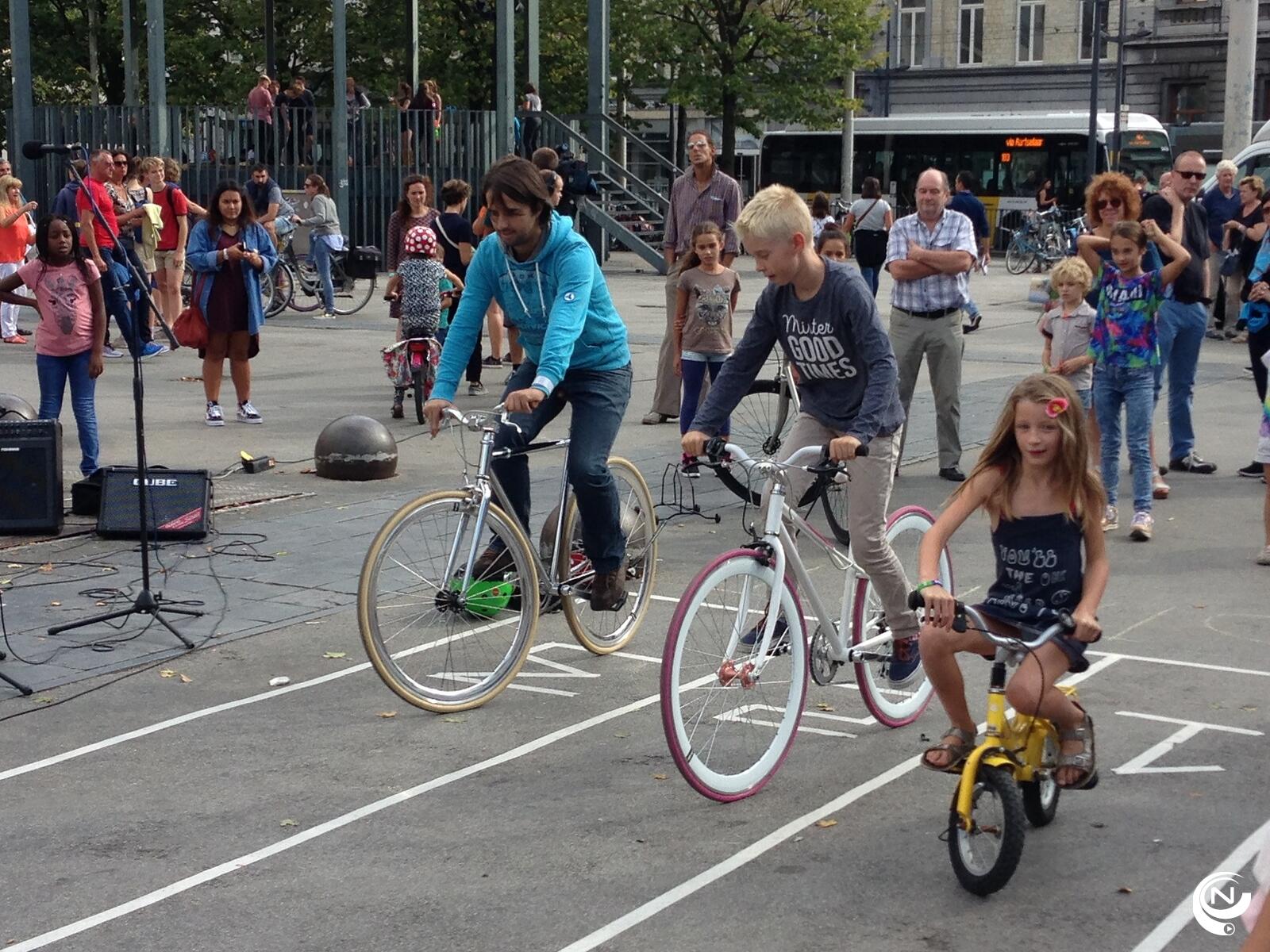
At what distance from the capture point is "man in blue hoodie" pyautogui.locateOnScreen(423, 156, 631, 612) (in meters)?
6.34

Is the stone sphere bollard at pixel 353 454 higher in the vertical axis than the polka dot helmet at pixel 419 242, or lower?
lower

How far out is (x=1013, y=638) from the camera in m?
4.81

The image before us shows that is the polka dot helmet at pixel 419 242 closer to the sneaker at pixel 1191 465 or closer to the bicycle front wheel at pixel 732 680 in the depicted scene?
the sneaker at pixel 1191 465

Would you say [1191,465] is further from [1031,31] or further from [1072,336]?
[1031,31]

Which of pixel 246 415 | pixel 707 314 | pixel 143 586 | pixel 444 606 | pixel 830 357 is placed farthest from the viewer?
pixel 246 415

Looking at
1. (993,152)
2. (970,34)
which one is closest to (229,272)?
(993,152)

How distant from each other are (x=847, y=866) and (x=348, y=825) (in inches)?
58.2

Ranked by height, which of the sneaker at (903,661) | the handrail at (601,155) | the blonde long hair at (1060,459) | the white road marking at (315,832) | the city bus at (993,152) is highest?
the city bus at (993,152)

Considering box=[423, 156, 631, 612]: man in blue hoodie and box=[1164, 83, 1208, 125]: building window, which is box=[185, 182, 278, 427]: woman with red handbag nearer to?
box=[423, 156, 631, 612]: man in blue hoodie

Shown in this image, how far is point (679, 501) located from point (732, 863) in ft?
17.7

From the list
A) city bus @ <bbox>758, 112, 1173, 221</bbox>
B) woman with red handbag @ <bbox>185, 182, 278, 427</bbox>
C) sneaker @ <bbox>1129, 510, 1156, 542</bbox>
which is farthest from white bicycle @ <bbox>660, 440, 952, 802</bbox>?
city bus @ <bbox>758, 112, 1173, 221</bbox>

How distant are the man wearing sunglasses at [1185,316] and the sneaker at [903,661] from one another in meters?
5.61

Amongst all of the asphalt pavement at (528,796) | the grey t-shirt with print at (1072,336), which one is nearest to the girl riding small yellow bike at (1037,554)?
the asphalt pavement at (528,796)

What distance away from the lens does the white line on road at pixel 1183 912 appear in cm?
429
